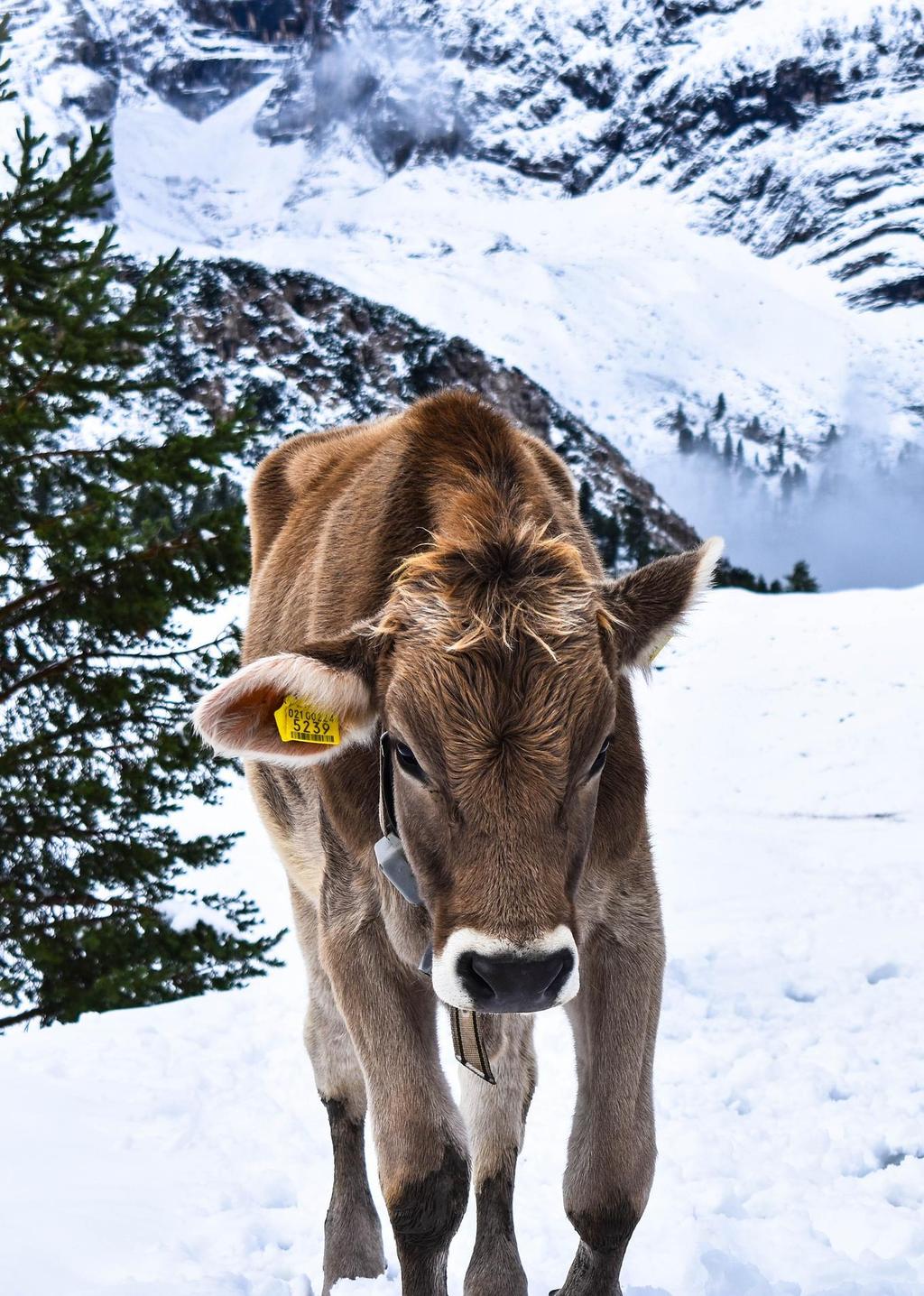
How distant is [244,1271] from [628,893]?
107 inches

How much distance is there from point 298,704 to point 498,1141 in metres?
2.40

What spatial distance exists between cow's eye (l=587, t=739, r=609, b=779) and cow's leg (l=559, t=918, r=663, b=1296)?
76cm

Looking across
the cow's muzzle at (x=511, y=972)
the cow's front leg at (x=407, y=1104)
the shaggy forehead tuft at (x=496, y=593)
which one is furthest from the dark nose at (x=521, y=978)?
the cow's front leg at (x=407, y=1104)

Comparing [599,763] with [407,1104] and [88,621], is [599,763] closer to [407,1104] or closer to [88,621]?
[407,1104]

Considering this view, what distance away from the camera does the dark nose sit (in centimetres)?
305

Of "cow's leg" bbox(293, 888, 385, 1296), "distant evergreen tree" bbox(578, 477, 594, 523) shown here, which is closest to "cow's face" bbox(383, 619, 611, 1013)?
"distant evergreen tree" bbox(578, 477, 594, 523)

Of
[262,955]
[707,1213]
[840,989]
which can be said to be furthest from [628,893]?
[262,955]

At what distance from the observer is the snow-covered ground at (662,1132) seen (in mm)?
5098

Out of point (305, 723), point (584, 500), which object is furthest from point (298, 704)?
point (584, 500)

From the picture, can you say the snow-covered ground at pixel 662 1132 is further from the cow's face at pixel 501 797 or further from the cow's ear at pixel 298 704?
the cow's ear at pixel 298 704

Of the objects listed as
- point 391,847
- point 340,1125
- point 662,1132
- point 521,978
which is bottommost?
point 662,1132

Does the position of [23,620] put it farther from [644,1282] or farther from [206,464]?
[644,1282]

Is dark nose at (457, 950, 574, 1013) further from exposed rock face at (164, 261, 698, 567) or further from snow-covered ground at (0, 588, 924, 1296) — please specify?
exposed rock face at (164, 261, 698, 567)

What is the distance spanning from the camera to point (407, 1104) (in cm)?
394
